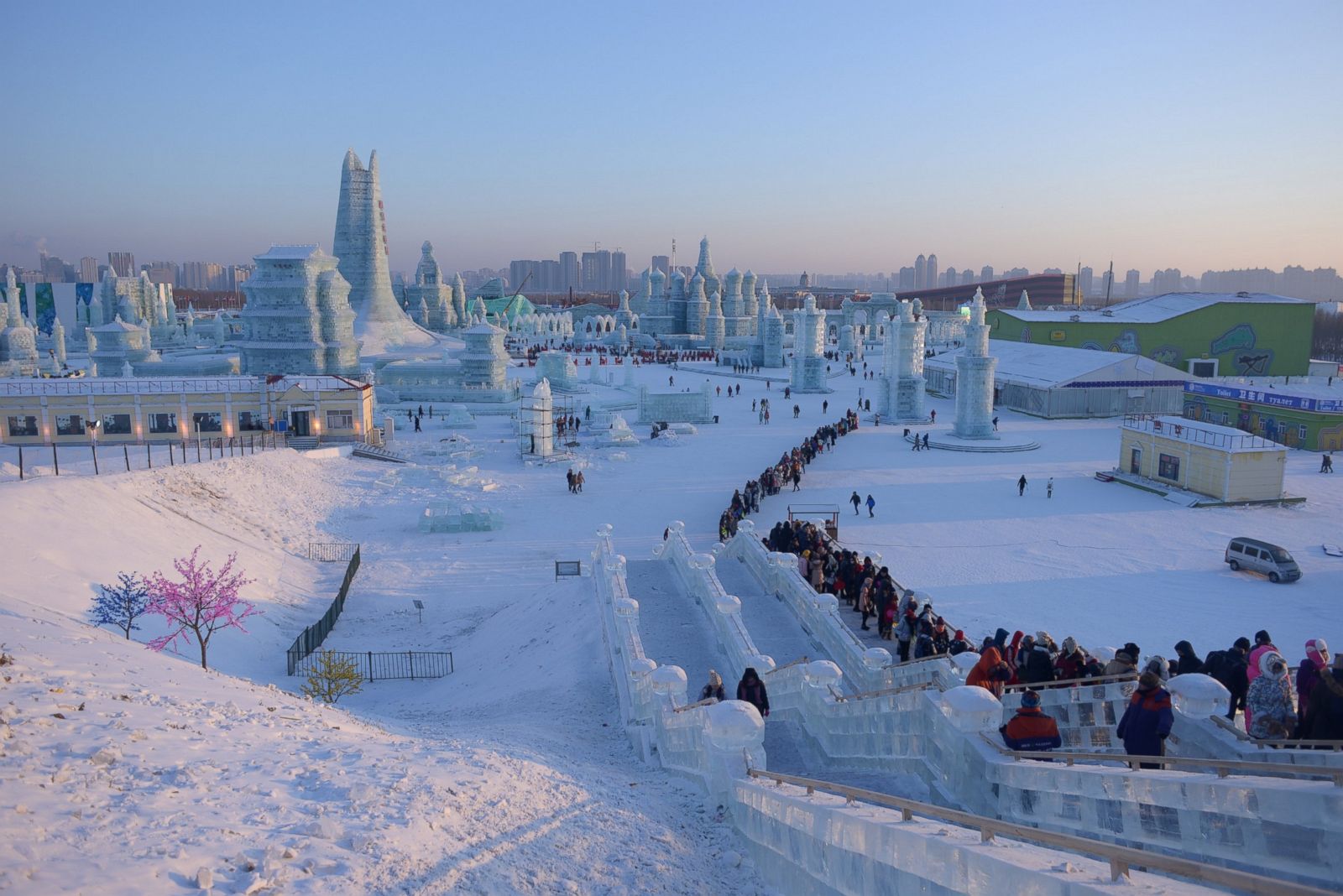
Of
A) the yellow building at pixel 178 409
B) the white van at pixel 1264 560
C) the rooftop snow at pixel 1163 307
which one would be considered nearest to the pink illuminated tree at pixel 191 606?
the yellow building at pixel 178 409

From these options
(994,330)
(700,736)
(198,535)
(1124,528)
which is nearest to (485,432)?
(198,535)

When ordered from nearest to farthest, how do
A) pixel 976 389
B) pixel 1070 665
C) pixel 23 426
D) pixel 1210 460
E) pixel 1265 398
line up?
pixel 1070 665
pixel 1210 460
pixel 23 426
pixel 976 389
pixel 1265 398

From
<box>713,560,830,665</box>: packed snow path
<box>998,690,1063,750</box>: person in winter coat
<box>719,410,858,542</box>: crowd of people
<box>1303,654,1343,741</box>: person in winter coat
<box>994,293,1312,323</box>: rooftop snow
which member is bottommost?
<box>719,410,858,542</box>: crowd of people

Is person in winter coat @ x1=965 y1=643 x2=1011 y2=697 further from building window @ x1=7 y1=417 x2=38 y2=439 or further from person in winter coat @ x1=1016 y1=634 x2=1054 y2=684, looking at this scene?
building window @ x1=7 y1=417 x2=38 y2=439

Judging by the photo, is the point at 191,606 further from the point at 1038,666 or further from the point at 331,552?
the point at 1038,666

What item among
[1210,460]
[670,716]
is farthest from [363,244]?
[670,716]

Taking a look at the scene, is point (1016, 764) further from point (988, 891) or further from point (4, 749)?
point (4, 749)

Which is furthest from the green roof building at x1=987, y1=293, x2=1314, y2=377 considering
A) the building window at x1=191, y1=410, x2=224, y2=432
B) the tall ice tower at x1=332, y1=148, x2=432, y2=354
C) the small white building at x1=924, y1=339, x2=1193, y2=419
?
the building window at x1=191, y1=410, x2=224, y2=432
